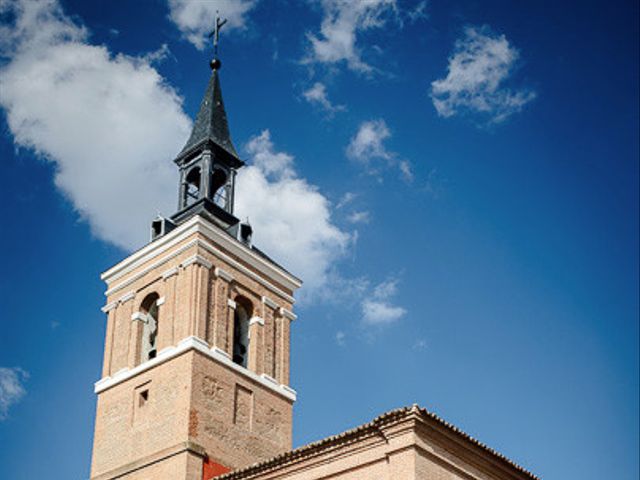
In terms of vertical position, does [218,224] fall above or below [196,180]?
below

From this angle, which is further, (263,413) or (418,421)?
(263,413)

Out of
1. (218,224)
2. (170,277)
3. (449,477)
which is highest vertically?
(218,224)

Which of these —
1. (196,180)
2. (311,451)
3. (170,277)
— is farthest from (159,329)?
(311,451)

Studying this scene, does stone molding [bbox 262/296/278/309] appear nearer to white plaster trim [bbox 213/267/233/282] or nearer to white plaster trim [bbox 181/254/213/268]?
white plaster trim [bbox 213/267/233/282]

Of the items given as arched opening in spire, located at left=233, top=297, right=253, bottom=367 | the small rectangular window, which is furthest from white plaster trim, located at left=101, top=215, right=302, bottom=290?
the small rectangular window

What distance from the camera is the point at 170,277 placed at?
27188 mm

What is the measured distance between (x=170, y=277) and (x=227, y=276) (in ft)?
5.18

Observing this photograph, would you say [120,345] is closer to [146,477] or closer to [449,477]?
[146,477]

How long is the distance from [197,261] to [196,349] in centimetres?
270

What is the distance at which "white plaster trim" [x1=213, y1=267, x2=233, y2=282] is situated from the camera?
27.1 m

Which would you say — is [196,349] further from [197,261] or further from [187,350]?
[197,261]

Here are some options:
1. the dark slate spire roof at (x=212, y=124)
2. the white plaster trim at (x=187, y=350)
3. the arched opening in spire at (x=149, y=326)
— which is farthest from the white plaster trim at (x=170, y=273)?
the dark slate spire roof at (x=212, y=124)

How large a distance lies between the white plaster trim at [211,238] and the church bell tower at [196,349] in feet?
0.11

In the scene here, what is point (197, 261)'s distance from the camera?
26594 mm
